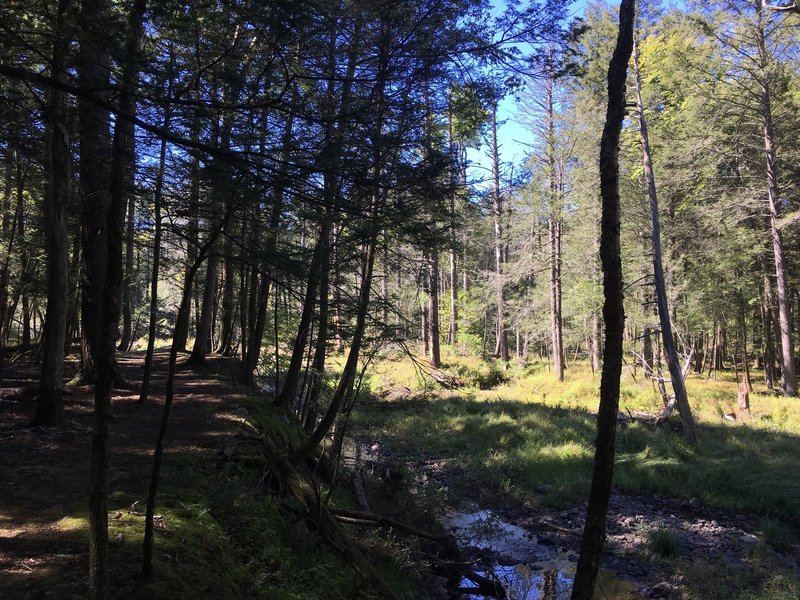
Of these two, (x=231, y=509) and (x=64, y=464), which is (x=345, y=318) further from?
(x=64, y=464)

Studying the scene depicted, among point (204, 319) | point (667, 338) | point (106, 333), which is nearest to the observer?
point (106, 333)

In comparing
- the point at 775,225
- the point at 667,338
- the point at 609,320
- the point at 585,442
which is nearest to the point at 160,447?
the point at 609,320

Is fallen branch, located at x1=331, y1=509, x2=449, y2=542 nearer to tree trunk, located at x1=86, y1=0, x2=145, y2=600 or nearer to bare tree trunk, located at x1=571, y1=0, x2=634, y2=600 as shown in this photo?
bare tree trunk, located at x1=571, y1=0, x2=634, y2=600

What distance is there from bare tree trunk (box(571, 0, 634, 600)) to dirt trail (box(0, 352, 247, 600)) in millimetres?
4527

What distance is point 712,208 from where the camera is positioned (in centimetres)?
1919

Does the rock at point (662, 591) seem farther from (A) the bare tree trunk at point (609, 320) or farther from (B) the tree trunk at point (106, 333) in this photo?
(B) the tree trunk at point (106, 333)

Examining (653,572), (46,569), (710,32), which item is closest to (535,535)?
(653,572)

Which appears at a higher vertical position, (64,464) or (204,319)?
(204,319)

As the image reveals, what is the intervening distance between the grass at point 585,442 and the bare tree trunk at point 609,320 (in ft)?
18.8

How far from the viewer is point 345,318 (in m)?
7.05

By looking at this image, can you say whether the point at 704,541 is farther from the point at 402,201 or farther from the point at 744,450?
the point at 402,201

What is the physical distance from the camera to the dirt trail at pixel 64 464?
138 inches

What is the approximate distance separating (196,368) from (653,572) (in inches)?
474

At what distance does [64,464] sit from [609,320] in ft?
Answer: 20.4
